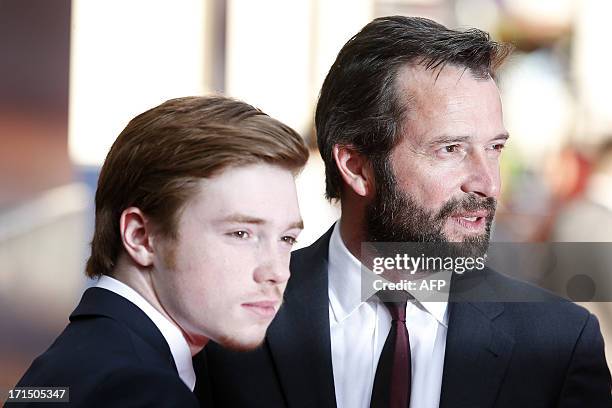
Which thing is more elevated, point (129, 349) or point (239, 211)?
point (239, 211)

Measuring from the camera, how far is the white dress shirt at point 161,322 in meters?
1.06

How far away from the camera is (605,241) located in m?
2.11

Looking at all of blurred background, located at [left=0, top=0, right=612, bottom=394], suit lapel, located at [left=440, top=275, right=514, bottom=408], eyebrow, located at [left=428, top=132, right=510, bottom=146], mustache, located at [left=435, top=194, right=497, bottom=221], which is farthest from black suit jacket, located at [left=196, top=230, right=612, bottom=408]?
blurred background, located at [left=0, top=0, right=612, bottom=394]

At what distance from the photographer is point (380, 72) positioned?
1.44 metres

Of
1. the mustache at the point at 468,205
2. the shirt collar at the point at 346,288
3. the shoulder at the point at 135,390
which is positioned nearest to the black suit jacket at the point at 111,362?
the shoulder at the point at 135,390

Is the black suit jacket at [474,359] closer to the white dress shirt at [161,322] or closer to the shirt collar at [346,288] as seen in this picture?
the shirt collar at [346,288]

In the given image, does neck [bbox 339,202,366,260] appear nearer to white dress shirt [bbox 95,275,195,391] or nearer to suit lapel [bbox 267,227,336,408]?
suit lapel [bbox 267,227,336,408]

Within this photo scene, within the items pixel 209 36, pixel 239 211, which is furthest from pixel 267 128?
pixel 209 36

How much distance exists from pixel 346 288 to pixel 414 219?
15cm

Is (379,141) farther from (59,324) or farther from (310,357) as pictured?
(59,324)

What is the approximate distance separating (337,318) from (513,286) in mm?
273

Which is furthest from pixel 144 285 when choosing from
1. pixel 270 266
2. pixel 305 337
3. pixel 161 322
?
pixel 305 337

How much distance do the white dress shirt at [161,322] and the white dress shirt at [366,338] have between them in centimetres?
30

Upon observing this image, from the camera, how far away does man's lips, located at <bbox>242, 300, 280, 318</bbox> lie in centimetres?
107
